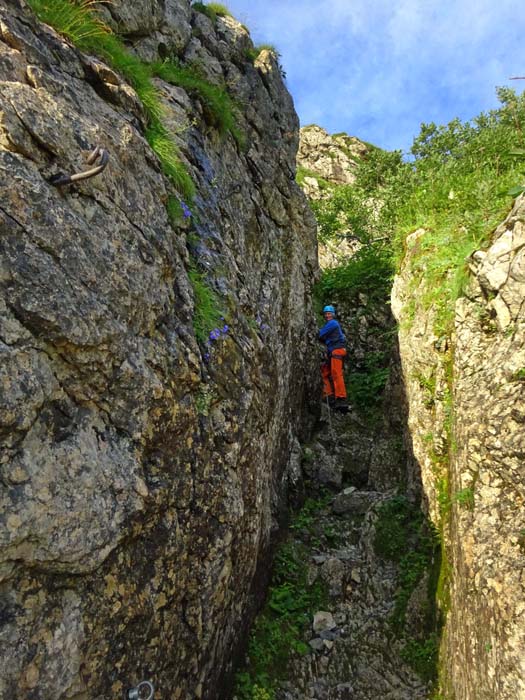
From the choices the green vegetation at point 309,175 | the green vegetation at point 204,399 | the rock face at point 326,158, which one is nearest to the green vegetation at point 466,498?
the green vegetation at point 204,399

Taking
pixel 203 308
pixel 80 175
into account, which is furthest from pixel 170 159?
pixel 80 175

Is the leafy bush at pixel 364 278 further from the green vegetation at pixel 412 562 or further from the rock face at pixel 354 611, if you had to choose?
the green vegetation at pixel 412 562

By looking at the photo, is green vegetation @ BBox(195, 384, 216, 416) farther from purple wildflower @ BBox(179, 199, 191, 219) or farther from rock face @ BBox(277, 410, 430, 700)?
rock face @ BBox(277, 410, 430, 700)

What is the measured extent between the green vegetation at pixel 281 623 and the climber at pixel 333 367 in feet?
15.2

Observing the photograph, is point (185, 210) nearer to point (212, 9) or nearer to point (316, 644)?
point (316, 644)

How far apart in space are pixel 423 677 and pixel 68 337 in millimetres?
6118

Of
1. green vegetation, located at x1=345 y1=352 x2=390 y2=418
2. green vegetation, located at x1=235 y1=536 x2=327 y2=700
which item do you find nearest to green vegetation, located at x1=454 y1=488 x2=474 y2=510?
green vegetation, located at x1=235 y1=536 x2=327 y2=700

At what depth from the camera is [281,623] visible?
6.25 meters

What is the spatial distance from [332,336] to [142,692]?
31.4 ft

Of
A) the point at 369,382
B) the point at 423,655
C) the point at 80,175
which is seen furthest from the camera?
the point at 369,382

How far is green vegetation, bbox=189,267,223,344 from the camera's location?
532cm

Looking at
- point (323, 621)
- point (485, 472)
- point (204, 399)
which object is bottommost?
point (323, 621)

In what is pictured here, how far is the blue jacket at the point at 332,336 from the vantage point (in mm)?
11922

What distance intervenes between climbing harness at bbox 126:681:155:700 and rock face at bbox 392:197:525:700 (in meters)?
3.46
